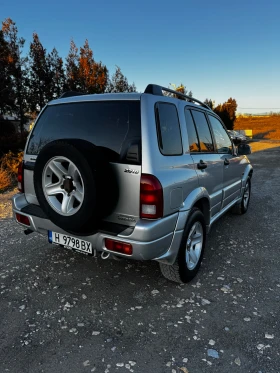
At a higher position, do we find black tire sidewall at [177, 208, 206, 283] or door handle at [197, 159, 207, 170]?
door handle at [197, 159, 207, 170]

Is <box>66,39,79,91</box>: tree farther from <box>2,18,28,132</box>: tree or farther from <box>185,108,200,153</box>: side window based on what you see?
<box>185,108,200,153</box>: side window

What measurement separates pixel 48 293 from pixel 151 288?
1.03 m

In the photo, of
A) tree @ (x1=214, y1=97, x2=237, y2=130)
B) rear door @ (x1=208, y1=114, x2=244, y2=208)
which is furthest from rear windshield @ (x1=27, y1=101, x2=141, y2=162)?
tree @ (x1=214, y1=97, x2=237, y2=130)

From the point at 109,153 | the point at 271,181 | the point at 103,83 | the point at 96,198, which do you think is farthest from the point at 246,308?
the point at 103,83

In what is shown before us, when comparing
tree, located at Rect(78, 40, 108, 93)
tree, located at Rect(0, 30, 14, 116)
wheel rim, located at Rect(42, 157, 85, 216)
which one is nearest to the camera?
wheel rim, located at Rect(42, 157, 85, 216)

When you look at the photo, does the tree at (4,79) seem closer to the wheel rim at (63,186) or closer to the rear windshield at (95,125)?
the rear windshield at (95,125)

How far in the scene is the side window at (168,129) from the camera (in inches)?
95.5

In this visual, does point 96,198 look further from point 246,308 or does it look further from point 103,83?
point 103,83

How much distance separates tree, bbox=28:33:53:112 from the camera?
514 inches

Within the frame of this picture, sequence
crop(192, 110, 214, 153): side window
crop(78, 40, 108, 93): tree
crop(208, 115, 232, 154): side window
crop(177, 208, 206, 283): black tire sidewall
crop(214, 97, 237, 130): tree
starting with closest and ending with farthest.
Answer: crop(177, 208, 206, 283): black tire sidewall → crop(192, 110, 214, 153): side window → crop(208, 115, 232, 154): side window → crop(78, 40, 108, 93): tree → crop(214, 97, 237, 130): tree

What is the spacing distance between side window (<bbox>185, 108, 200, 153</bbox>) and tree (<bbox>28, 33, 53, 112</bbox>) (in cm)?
1186

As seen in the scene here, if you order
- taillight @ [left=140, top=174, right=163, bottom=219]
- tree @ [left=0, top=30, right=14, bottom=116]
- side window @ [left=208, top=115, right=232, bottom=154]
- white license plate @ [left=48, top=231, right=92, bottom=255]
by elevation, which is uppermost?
tree @ [left=0, top=30, right=14, bottom=116]

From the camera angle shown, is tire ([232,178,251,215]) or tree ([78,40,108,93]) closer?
tire ([232,178,251,215])

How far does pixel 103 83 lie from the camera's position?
14.8 m
